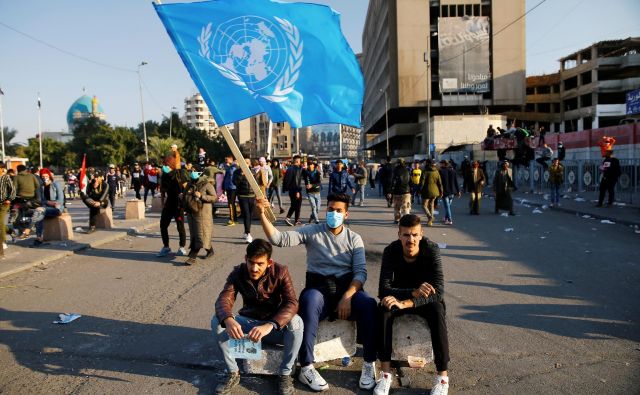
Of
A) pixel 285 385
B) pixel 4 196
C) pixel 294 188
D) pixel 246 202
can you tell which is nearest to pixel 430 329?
pixel 285 385

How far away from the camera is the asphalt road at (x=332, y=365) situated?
4.03 meters

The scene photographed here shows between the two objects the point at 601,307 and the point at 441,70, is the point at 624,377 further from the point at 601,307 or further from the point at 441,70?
the point at 441,70

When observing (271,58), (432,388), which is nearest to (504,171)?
(271,58)

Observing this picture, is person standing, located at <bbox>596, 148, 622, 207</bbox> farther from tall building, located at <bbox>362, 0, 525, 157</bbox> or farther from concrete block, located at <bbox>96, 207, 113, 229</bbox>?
tall building, located at <bbox>362, 0, 525, 157</bbox>

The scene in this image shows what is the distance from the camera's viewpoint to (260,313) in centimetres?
421

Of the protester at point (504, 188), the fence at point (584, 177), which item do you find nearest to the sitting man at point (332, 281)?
the protester at point (504, 188)

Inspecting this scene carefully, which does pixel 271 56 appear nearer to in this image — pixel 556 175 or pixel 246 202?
pixel 246 202

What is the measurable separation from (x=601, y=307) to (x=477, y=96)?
63.6m

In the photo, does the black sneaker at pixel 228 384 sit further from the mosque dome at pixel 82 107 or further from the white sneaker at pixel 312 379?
the mosque dome at pixel 82 107

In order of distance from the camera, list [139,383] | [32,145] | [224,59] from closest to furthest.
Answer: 1. [139,383]
2. [224,59]
3. [32,145]

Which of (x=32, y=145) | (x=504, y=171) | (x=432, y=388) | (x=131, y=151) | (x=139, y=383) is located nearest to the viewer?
(x=432, y=388)

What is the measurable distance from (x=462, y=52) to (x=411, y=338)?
65.7 m

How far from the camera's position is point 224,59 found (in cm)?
560

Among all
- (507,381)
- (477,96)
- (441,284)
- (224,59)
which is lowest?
(507,381)
